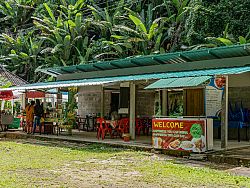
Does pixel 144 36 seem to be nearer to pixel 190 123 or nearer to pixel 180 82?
pixel 180 82

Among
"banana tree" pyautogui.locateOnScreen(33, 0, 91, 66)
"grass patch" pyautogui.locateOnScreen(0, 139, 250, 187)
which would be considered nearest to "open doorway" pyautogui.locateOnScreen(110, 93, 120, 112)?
"banana tree" pyautogui.locateOnScreen(33, 0, 91, 66)

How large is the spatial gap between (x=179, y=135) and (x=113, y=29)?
50.2 ft

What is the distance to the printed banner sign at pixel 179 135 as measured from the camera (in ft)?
32.7

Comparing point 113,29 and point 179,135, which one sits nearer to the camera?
point 179,135

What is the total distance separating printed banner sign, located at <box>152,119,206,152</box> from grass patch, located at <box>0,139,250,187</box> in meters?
0.59

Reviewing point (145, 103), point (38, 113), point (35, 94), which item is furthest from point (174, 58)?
point (35, 94)

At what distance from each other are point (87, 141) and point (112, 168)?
17.0ft

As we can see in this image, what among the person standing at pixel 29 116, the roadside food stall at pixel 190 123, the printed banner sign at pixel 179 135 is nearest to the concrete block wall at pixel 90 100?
the person standing at pixel 29 116

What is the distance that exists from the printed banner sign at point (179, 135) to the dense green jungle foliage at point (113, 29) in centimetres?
832

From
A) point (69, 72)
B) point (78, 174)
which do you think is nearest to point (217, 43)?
point (69, 72)

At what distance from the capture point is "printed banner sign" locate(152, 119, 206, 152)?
393 inches

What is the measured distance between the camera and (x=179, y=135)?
10297 mm

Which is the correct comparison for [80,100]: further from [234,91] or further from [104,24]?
[234,91]

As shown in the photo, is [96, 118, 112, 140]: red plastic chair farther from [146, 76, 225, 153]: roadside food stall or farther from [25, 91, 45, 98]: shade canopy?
[25, 91, 45, 98]: shade canopy
